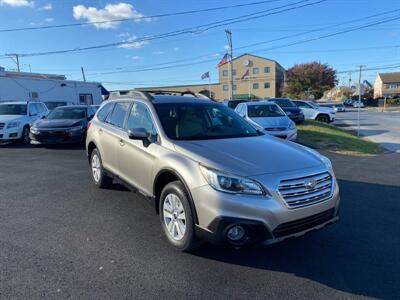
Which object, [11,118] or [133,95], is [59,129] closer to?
[11,118]

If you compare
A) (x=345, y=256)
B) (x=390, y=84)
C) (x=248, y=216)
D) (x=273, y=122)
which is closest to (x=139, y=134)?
(x=248, y=216)

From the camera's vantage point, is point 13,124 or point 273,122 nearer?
point 273,122

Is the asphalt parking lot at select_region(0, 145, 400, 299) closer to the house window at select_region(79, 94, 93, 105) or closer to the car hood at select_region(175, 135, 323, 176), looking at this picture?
the car hood at select_region(175, 135, 323, 176)

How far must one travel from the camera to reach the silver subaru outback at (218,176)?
3254 millimetres

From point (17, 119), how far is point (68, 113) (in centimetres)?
199

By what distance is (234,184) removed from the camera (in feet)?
10.8

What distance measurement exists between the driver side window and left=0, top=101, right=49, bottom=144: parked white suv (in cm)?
969

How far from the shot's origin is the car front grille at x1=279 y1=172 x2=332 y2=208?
334 cm

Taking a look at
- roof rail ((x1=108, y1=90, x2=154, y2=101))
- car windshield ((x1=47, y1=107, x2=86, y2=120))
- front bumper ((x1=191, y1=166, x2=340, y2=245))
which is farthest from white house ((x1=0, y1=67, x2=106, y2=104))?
front bumper ((x1=191, y1=166, x2=340, y2=245))

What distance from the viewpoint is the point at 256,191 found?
3266 millimetres

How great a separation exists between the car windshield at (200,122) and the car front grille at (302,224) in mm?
1529

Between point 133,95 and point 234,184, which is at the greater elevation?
point 133,95

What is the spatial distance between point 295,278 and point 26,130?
13.0 m

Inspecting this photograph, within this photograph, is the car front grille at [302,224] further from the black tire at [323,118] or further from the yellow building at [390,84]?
the yellow building at [390,84]
